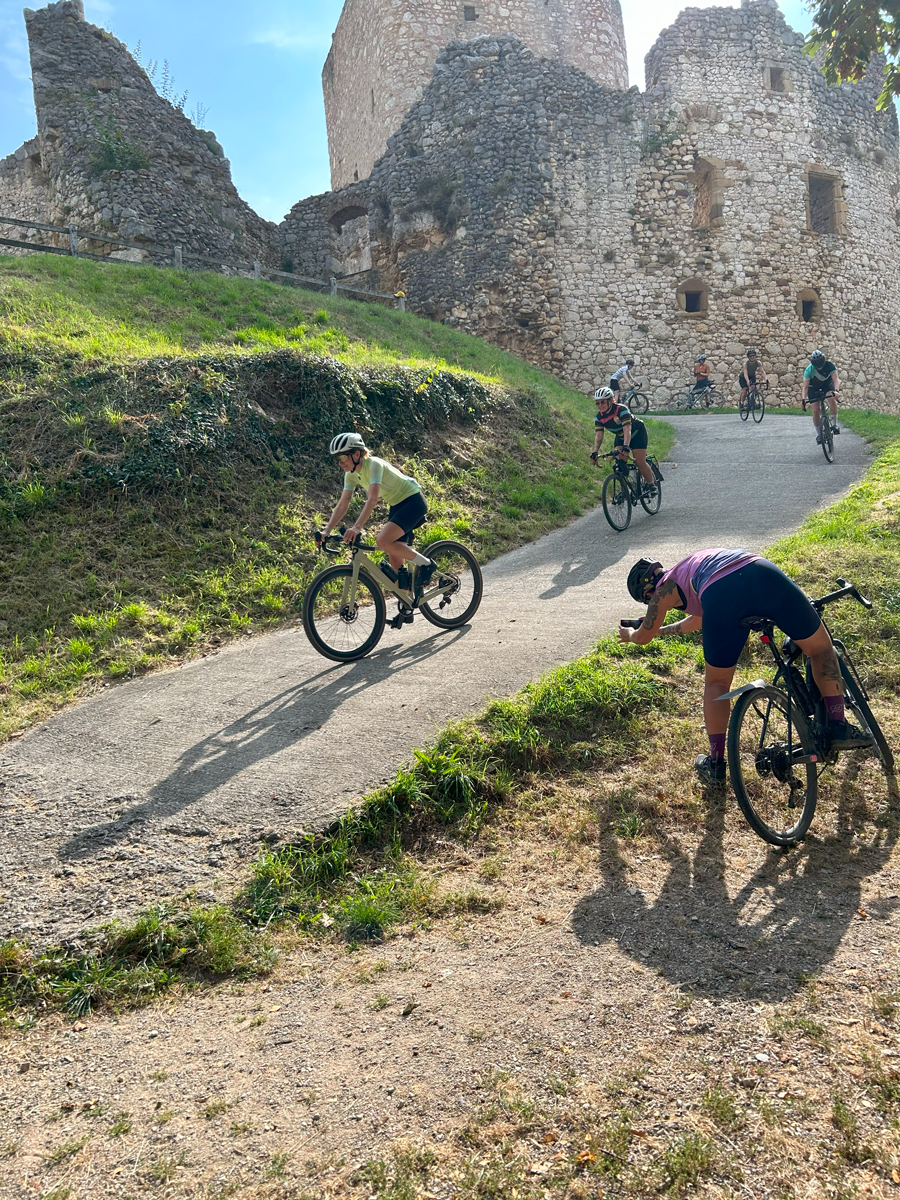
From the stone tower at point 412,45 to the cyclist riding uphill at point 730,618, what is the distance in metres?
25.9

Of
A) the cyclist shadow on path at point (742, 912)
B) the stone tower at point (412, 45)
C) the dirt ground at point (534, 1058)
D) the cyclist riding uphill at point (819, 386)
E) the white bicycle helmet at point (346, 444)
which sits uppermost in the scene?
the stone tower at point (412, 45)

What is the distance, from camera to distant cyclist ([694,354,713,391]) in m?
21.9

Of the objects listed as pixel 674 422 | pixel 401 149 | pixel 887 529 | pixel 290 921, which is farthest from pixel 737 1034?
pixel 401 149

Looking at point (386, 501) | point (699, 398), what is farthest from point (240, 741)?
point (699, 398)

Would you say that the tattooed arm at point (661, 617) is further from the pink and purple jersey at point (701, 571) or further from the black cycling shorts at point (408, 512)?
the black cycling shorts at point (408, 512)

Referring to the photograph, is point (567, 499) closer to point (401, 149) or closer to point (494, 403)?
point (494, 403)

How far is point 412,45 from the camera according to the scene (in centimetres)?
2602

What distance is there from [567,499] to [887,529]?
4.95m

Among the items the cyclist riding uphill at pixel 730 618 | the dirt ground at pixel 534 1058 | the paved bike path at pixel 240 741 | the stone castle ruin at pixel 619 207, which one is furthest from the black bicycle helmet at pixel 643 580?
the stone castle ruin at pixel 619 207

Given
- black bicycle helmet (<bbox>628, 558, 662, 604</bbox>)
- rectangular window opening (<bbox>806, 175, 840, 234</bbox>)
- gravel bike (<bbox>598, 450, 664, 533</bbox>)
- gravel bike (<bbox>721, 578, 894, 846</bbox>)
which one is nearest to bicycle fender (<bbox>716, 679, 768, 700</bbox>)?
gravel bike (<bbox>721, 578, 894, 846</bbox>)

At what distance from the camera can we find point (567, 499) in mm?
12047

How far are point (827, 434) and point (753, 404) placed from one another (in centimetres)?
638

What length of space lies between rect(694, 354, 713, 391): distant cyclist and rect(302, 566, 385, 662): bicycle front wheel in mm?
17691

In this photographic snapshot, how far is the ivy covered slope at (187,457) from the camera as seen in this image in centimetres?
730
